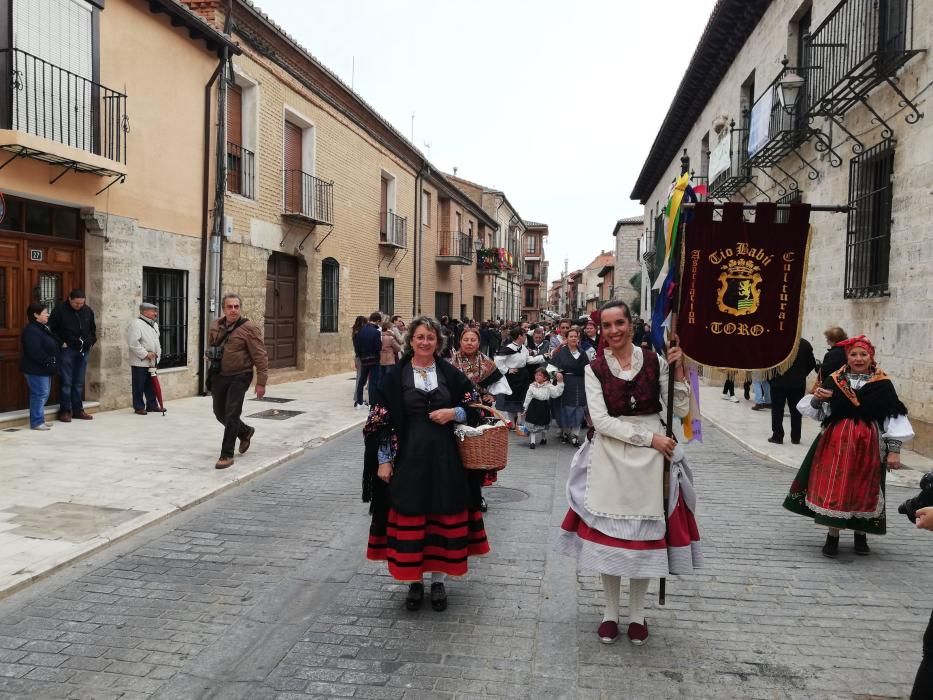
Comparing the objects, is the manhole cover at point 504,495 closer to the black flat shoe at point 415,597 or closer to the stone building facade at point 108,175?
the black flat shoe at point 415,597

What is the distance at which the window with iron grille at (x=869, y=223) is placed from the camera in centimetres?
966

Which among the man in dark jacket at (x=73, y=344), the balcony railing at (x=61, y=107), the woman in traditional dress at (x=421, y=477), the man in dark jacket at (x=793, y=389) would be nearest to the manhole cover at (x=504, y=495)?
the woman in traditional dress at (x=421, y=477)

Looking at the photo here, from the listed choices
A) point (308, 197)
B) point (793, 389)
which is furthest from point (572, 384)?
point (308, 197)

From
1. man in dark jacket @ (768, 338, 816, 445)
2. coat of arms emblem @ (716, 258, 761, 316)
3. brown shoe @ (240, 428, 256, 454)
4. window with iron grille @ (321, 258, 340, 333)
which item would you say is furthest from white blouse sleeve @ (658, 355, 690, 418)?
window with iron grille @ (321, 258, 340, 333)

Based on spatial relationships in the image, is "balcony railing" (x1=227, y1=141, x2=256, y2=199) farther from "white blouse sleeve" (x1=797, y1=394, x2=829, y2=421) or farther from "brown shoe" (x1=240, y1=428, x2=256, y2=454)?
"white blouse sleeve" (x1=797, y1=394, x2=829, y2=421)

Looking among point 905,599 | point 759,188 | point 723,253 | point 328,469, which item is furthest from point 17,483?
point 759,188

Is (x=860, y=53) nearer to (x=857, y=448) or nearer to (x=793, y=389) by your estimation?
(x=793, y=389)

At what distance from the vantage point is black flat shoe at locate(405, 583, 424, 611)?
400 cm

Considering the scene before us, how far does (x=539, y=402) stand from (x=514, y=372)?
2.07 ft

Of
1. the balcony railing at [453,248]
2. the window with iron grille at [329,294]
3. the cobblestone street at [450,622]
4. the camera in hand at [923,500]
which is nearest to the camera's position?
the camera in hand at [923,500]

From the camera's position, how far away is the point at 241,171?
14.5m

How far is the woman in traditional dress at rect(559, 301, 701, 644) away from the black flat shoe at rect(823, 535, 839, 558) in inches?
77.6

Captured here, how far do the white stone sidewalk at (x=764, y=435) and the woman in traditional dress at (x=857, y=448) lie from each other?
2.92 metres

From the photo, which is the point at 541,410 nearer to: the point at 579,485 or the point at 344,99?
the point at 579,485
